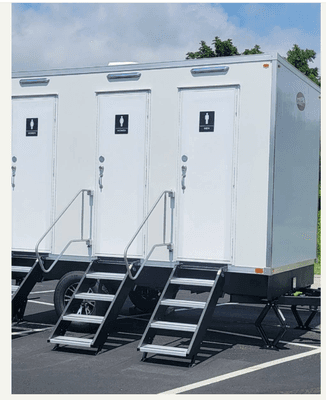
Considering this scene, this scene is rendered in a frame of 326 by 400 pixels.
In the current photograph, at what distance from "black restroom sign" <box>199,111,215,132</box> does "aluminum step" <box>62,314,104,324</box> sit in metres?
2.75

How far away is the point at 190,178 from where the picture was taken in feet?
27.6

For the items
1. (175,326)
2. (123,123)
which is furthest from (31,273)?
(175,326)

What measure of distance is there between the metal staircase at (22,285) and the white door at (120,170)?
3.62 ft

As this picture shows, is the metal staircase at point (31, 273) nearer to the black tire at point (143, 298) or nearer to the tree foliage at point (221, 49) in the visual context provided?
the black tire at point (143, 298)

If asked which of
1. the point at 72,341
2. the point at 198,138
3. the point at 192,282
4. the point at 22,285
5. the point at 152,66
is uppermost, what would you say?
the point at 152,66

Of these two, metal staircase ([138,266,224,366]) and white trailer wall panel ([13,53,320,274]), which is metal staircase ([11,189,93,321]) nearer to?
white trailer wall panel ([13,53,320,274])

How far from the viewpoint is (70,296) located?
30.3 ft

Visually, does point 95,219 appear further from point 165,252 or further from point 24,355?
point 24,355

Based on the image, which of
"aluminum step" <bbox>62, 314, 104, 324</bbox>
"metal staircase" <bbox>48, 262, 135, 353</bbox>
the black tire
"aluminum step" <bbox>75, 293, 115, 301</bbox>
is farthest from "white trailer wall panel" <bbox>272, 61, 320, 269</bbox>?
the black tire

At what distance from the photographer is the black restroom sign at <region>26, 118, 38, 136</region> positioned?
31.4 feet

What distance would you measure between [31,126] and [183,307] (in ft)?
12.2

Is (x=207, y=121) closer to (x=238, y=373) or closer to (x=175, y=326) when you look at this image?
(x=175, y=326)

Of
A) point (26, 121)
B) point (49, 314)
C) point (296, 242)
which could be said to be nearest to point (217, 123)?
point (296, 242)

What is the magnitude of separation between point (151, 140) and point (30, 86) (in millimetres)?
2260
